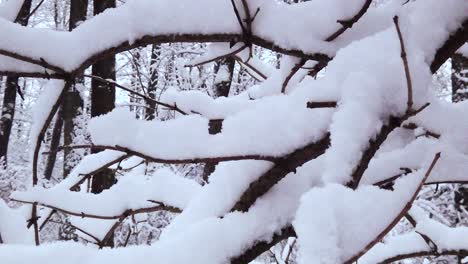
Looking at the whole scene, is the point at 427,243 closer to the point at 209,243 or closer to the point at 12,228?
the point at 209,243

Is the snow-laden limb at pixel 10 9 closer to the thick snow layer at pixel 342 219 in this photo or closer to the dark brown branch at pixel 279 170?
the dark brown branch at pixel 279 170

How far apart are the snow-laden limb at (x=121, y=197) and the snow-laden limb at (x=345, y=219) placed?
0.90 meters

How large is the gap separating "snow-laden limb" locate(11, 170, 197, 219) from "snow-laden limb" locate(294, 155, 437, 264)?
0.90 m

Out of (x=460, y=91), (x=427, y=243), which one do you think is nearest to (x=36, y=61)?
(x=427, y=243)

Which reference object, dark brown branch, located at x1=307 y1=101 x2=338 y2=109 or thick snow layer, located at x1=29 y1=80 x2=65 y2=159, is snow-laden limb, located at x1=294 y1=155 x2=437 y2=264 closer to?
dark brown branch, located at x1=307 y1=101 x2=338 y2=109

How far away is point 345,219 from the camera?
21.4 inches

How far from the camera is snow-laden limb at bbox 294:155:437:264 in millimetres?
516

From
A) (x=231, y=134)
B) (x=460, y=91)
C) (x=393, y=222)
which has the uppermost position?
(x=460, y=91)

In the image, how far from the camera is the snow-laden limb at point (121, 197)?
1.44m

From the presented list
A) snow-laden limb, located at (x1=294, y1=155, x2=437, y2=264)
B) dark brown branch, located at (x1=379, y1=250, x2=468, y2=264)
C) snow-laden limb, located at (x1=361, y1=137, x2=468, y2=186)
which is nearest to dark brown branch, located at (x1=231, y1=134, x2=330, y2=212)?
snow-laden limb, located at (x1=361, y1=137, x2=468, y2=186)

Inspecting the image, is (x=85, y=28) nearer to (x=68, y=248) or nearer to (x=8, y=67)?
(x=8, y=67)

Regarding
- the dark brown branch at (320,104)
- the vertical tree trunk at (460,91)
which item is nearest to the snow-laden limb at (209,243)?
the dark brown branch at (320,104)

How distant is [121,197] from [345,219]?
116 cm

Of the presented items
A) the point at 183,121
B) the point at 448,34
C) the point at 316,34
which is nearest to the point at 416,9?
the point at 448,34
